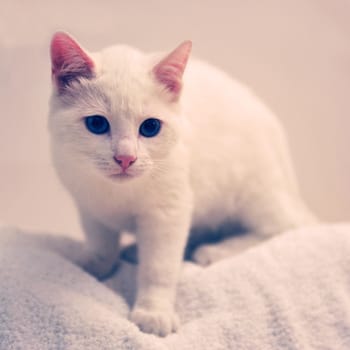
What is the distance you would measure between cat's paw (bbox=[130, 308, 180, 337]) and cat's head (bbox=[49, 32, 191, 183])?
0.30 metres

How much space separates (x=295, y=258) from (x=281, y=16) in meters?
0.92

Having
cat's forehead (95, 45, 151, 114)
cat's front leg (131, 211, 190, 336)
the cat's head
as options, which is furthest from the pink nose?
cat's front leg (131, 211, 190, 336)

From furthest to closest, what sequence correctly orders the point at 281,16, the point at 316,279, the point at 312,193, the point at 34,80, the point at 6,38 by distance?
the point at 312,193
the point at 281,16
the point at 34,80
the point at 6,38
the point at 316,279

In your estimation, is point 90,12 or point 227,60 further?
point 227,60

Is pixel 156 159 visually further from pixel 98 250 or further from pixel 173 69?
pixel 98 250

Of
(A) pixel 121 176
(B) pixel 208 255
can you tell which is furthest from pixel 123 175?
(B) pixel 208 255

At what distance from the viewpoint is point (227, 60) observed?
1.66m

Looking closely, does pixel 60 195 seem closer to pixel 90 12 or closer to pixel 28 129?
pixel 28 129

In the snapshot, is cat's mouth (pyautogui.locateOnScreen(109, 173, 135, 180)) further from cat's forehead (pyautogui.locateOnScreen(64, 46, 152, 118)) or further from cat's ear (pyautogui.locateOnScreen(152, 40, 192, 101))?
cat's ear (pyautogui.locateOnScreen(152, 40, 192, 101))

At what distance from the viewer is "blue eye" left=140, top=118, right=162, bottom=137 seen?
3.28ft

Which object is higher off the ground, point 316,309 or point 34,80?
point 34,80

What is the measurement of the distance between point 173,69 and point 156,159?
206mm

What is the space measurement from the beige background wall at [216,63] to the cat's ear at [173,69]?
36 cm

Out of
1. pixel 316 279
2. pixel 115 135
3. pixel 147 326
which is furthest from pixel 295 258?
pixel 115 135
